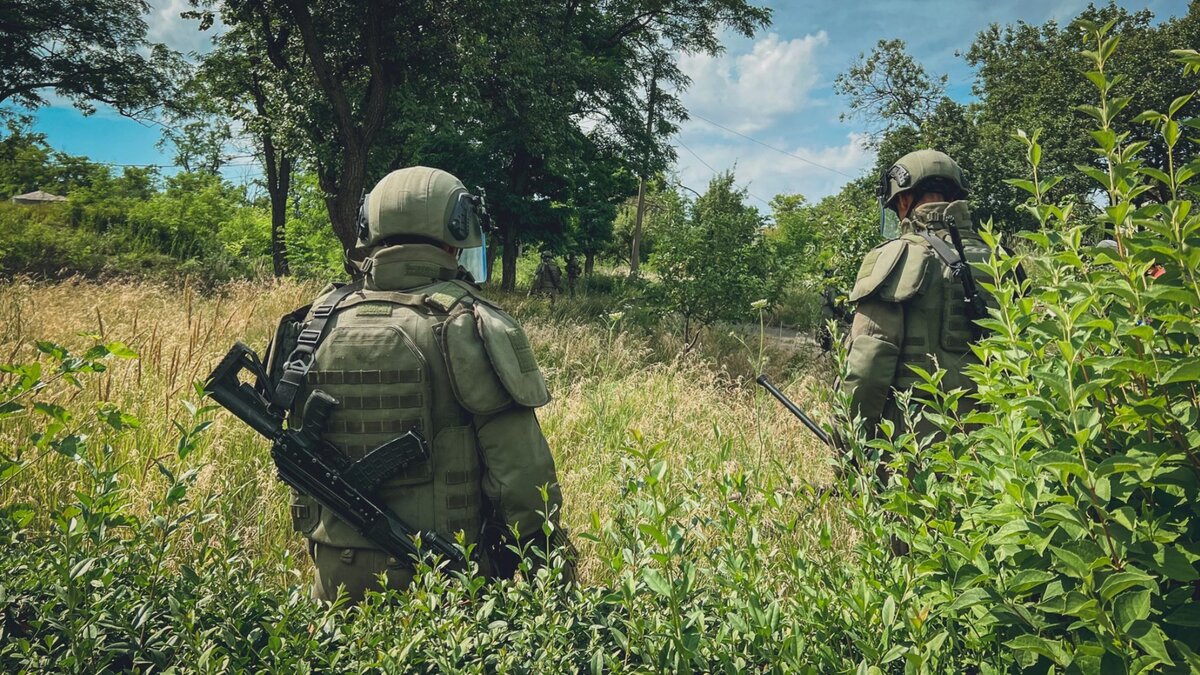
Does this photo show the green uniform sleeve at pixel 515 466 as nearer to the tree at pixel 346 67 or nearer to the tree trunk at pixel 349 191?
the tree trunk at pixel 349 191

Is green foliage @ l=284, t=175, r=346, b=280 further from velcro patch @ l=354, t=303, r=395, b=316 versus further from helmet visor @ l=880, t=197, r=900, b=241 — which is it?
velcro patch @ l=354, t=303, r=395, b=316

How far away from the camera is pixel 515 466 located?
2.25 meters

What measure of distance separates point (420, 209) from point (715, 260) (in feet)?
24.2

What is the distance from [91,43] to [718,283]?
1866cm

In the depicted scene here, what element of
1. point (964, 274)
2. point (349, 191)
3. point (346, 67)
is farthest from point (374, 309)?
point (346, 67)

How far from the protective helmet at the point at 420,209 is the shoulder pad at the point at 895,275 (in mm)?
2056

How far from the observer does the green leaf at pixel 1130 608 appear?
896 mm

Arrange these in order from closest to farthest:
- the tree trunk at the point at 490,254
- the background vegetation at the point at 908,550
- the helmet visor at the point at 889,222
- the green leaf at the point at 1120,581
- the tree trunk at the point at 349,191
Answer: the green leaf at the point at 1120,581 → the background vegetation at the point at 908,550 → the tree trunk at the point at 490,254 → the helmet visor at the point at 889,222 → the tree trunk at the point at 349,191

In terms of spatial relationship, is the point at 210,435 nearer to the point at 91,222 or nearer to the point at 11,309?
the point at 11,309

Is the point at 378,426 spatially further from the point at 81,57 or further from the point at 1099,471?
the point at 81,57

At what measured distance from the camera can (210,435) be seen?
12.5 feet

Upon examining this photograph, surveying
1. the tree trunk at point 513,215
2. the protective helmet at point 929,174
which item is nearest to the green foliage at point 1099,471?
the protective helmet at point 929,174

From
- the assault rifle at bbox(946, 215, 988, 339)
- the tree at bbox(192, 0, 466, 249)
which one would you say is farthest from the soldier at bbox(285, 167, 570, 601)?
the tree at bbox(192, 0, 466, 249)

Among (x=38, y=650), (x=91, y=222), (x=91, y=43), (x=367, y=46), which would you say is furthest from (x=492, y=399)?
(x=91, y=222)
